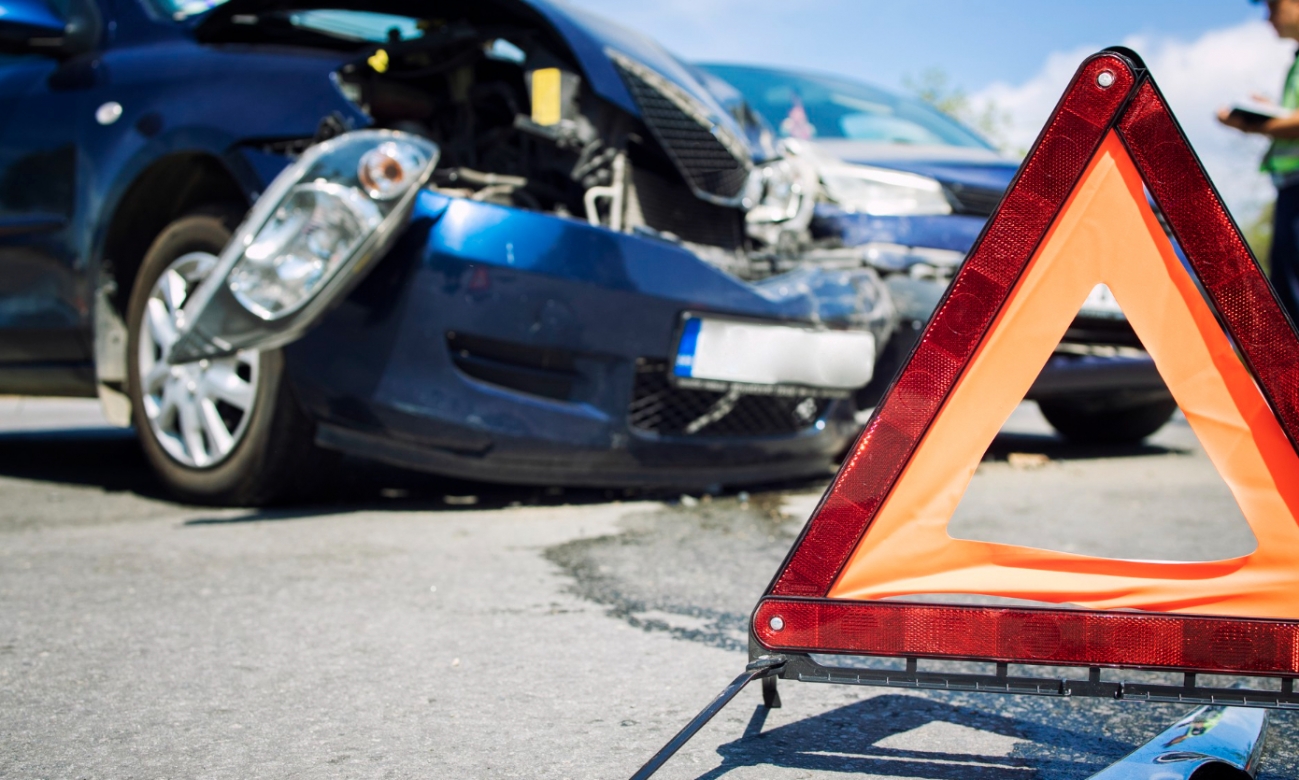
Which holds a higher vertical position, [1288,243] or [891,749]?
[1288,243]

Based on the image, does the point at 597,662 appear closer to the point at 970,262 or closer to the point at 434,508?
the point at 970,262

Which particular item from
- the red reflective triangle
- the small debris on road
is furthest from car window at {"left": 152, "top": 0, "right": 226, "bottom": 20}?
the small debris on road

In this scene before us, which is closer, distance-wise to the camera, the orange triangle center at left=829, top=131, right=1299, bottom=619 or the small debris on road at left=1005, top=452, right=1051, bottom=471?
the orange triangle center at left=829, top=131, right=1299, bottom=619

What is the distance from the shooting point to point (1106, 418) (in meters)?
5.99

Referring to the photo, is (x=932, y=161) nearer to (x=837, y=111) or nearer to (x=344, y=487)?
(x=837, y=111)

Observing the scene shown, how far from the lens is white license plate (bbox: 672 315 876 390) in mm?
3297

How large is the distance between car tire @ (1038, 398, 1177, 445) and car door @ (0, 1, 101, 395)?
13.8 feet

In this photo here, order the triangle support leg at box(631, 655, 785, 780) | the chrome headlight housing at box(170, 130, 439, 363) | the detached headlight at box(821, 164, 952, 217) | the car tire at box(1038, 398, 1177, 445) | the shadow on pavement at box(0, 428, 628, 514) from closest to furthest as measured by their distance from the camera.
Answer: the triangle support leg at box(631, 655, 785, 780)
the chrome headlight housing at box(170, 130, 439, 363)
the shadow on pavement at box(0, 428, 628, 514)
the detached headlight at box(821, 164, 952, 217)
the car tire at box(1038, 398, 1177, 445)

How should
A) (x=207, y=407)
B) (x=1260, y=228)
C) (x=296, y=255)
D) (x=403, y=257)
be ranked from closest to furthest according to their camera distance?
1. (x=296, y=255)
2. (x=403, y=257)
3. (x=207, y=407)
4. (x=1260, y=228)

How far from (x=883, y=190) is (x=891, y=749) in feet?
11.0

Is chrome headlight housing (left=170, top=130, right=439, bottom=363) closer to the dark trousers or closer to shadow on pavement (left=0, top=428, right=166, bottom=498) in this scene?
shadow on pavement (left=0, top=428, right=166, bottom=498)

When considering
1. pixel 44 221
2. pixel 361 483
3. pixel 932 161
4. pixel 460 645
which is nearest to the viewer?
pixel 460 645

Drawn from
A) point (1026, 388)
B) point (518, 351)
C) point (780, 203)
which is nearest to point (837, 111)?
point (780, 203)

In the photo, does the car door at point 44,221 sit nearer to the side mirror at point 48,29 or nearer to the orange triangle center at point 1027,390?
the side mirror at point 48,29
